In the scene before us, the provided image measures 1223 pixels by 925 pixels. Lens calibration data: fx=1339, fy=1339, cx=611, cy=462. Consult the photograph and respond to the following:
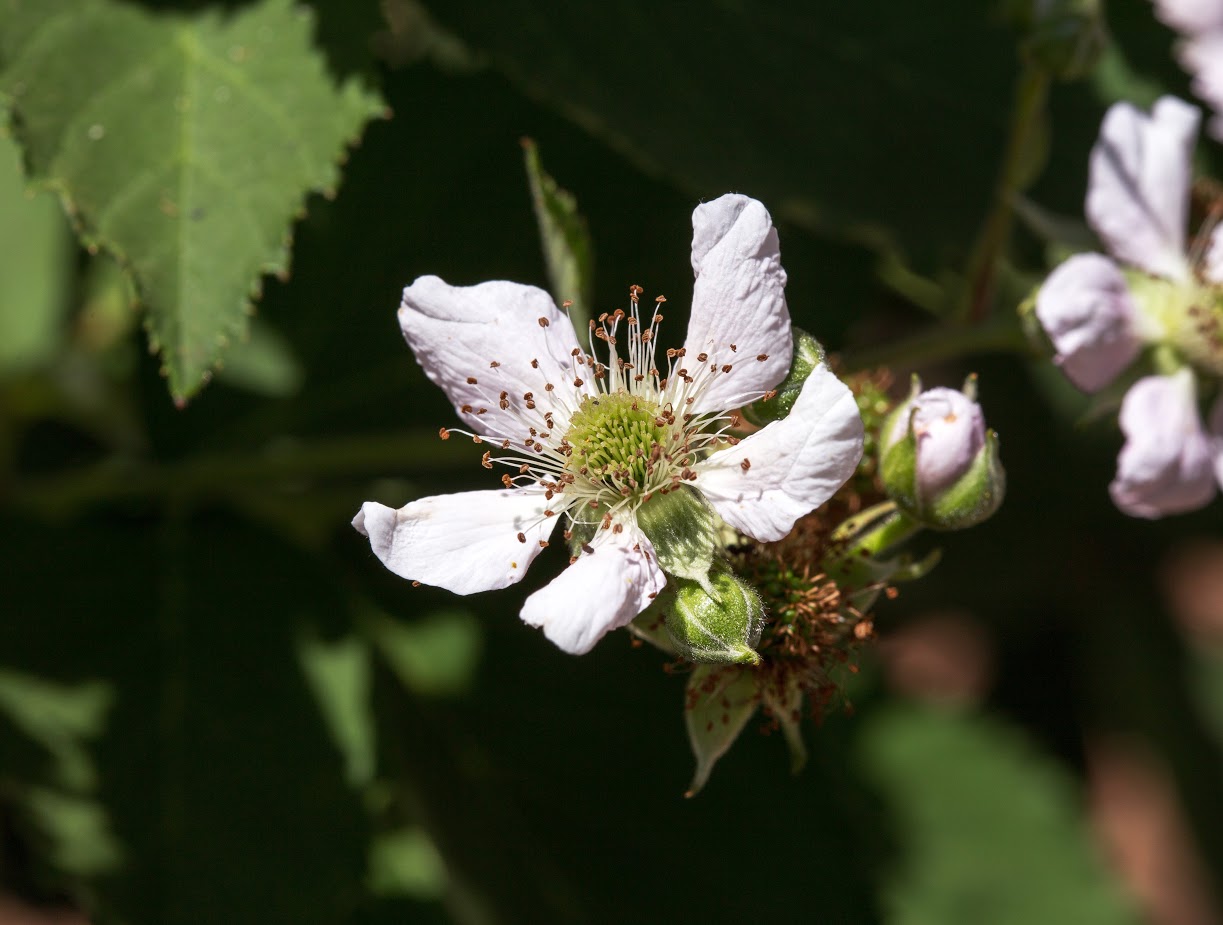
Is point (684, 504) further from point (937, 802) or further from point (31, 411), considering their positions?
point (937, 802)

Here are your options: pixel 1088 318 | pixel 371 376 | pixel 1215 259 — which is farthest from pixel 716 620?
pixel 371 376

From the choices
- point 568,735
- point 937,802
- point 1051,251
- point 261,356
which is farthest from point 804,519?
point 937,802

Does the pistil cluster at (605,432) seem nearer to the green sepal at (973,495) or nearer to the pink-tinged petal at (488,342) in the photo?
the pink-tinged petal at (488,342)

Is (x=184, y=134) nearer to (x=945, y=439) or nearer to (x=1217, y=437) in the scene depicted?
(x=945, y=439)

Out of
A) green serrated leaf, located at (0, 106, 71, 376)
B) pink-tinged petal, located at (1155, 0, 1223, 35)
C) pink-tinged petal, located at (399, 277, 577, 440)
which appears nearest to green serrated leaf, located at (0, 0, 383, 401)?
pink-tinged petal, located at (399, 277, 577, 440)

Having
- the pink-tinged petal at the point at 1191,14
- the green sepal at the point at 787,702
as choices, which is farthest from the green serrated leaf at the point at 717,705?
the pink-tinged petal at the point at 1191,14
